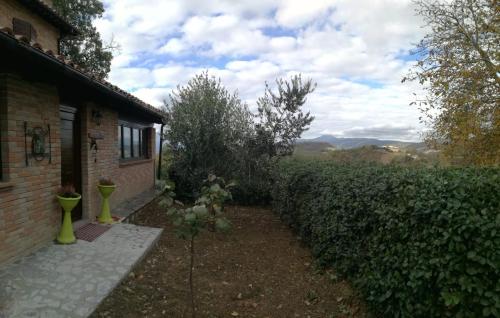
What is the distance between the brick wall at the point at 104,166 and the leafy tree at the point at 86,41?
9928mm

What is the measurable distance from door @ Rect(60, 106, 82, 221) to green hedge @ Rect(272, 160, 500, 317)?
484 cm

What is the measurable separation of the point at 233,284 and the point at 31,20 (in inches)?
350

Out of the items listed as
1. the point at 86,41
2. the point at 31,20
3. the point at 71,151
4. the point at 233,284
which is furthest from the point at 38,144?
the point at 86,41

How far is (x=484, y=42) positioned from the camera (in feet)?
24.7

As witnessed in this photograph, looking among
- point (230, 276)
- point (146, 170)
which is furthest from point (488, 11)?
point (146, 170)

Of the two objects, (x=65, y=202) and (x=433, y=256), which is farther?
(x=65, y=202)

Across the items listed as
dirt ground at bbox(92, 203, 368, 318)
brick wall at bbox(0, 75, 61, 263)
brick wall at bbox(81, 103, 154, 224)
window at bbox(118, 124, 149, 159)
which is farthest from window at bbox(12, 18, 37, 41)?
dirt ground at bbox(92, 203, 368, 318)

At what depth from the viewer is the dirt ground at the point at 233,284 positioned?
149 inches

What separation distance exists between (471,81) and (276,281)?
662 centimetres

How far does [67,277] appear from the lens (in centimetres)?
406

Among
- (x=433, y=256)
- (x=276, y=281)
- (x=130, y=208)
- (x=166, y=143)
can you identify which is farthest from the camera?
(x=166, y=143)

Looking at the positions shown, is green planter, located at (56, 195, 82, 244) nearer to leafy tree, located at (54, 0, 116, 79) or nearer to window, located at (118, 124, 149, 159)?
window, located at (118, 124, 149, 159)

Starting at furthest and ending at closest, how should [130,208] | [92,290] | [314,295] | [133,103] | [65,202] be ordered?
1. [130,208]
2. [133,103]
3. [65,202]
4. [314,295]
5. [92,290]

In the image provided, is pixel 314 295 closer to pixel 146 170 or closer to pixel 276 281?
pixel 276 281
